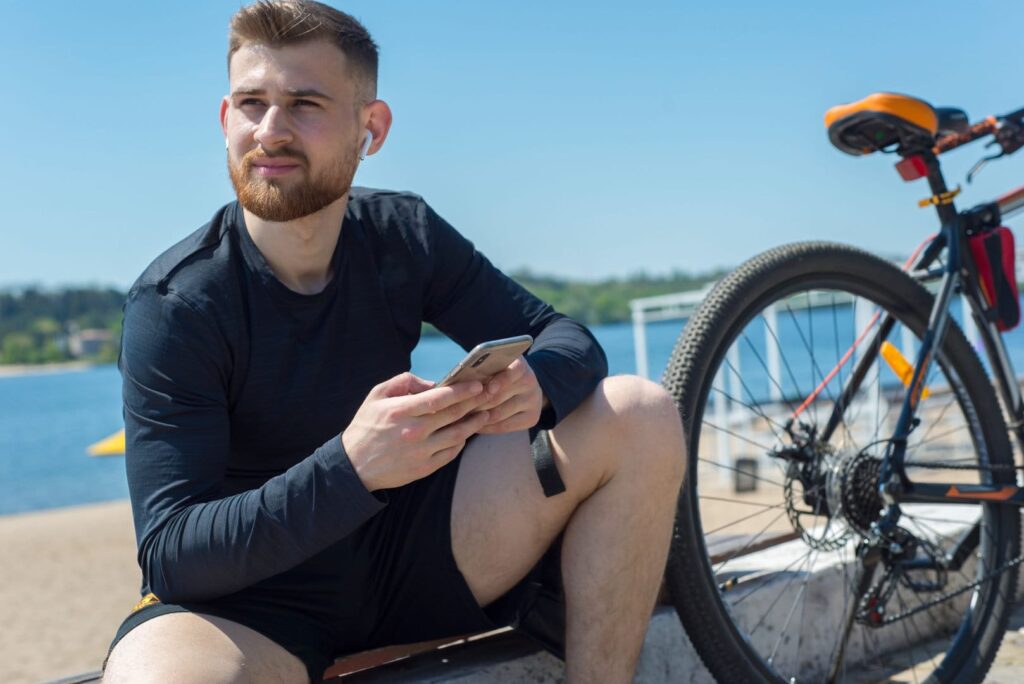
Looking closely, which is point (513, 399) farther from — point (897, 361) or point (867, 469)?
point (897, 361)

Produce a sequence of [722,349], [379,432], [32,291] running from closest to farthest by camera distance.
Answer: [379,432] → [722,349] → [32,291]

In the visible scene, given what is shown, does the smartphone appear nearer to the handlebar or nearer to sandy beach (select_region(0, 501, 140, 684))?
the handlebar

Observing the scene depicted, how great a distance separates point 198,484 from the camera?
1.52 meters

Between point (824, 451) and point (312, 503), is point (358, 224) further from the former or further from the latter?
point (824, 451)

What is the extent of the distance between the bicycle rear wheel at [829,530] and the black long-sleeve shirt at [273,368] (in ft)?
1.44

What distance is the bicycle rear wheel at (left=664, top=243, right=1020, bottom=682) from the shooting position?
81.8 inches

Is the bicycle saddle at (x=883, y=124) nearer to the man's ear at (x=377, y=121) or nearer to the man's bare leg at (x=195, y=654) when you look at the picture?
the man's ear at (x=377, y=121)

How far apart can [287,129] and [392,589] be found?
2.71ft

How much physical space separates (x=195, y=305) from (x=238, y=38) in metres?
0.50

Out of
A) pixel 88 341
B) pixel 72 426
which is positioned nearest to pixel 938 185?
pixel 72 426

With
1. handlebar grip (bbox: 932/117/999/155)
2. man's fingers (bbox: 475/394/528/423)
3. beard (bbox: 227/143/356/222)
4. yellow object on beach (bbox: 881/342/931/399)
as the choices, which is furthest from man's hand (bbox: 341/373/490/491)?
handlebar grip (bbox: 932/117/999/155)

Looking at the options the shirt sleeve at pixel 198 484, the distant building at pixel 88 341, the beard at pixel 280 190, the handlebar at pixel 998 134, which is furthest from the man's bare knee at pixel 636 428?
the distant building at pixel 88 341

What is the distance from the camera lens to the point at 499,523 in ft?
5.92

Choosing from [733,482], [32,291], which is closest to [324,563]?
[733,482]
